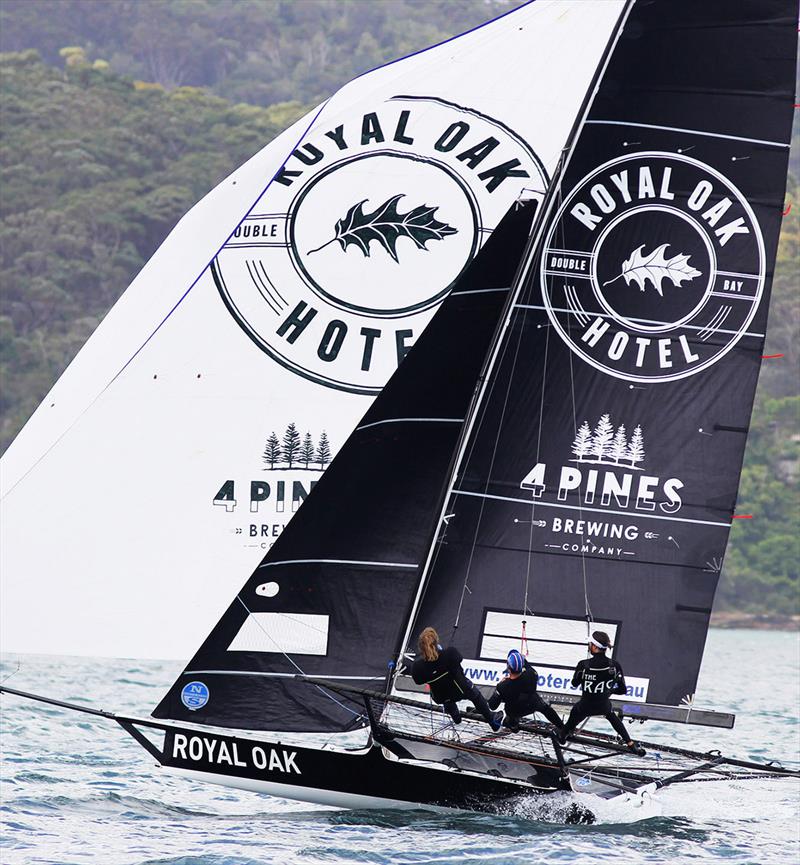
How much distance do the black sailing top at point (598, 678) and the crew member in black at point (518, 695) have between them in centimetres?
27

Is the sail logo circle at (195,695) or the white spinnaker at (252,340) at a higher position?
the white spinnaker at (252,340)

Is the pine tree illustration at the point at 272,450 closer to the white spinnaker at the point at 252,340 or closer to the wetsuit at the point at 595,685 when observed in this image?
the white spinnaker at the point at 252,340

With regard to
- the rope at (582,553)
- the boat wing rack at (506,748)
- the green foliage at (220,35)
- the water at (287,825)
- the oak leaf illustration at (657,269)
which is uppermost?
Answer: the green foliage at (220,35)

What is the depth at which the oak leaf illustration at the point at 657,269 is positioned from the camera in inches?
441

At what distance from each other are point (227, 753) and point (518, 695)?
1.93m

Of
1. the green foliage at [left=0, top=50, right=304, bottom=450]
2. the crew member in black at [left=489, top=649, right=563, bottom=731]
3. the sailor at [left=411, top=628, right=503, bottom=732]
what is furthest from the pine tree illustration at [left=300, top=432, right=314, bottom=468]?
the green foliage at [left=0, top=50, right=304, bottom=450]

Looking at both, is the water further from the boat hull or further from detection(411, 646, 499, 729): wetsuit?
detection(411, 646, 499, 729): wetsuit

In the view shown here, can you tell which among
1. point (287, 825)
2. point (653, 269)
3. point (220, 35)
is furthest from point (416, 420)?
point (220, 35)

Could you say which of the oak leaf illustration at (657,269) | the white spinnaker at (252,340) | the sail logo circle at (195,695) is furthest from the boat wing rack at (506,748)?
the oak leaf illustration at (657,269)

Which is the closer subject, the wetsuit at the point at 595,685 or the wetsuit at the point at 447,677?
the wetsuit at the point at 447,677

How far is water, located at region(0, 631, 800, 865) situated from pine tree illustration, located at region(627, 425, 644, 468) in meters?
2.35

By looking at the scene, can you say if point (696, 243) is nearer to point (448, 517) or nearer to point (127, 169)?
point (448, 517)

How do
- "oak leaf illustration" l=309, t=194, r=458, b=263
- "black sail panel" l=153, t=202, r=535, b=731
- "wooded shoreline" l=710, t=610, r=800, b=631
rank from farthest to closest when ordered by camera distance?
"wooded shoreline" l=710, t=610, r=800, b=631 → "oak leaf illustration" l=309, t=194, r=458, b=263 → "black sail panel" l=153, t=202, r=535, b=731

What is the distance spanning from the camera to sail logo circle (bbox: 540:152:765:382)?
11109 mm
